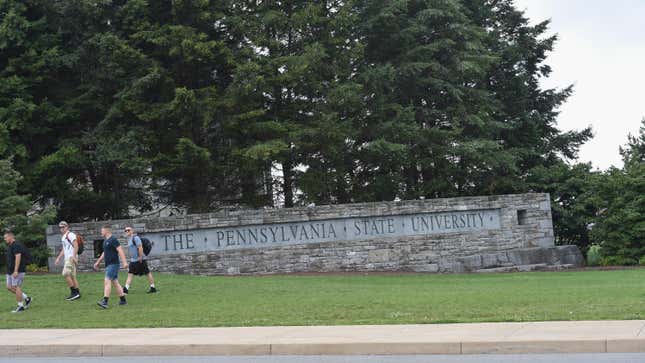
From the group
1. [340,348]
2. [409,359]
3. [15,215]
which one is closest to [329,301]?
[340,348]

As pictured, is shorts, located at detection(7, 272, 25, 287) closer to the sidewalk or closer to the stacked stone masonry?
the sidewalk

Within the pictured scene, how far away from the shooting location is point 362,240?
84.3 feet

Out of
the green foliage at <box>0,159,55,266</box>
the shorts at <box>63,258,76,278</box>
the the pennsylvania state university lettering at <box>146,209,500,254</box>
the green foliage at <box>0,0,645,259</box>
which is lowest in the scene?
the shorts at <box>63,258,76,278</box>

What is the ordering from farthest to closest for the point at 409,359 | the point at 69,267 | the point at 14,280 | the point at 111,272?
the point at 69,267 < the point at 111,272 < the point at 14,280 < the point at 409,359

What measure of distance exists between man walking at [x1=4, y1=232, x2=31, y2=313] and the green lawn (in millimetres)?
324

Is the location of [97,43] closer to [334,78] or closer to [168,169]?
[168,169]

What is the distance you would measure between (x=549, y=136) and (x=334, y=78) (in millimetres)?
13053

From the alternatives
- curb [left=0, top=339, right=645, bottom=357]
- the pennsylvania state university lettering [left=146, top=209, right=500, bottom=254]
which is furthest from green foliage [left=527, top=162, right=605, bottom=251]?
curb [left=0, top=339, right=645, bottom=357]

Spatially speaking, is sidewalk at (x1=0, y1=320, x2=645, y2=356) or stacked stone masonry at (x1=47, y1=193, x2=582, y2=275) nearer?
sidewalk at (x1=0, y1=320, x2=645, y2=356)

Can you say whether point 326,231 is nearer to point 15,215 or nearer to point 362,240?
point 362,240

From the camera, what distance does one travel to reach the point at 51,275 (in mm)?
21719

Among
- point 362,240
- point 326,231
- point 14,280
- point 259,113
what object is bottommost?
point 14,280

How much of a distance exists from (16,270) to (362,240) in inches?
472

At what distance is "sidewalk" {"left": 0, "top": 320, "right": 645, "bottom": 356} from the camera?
1036 cm
